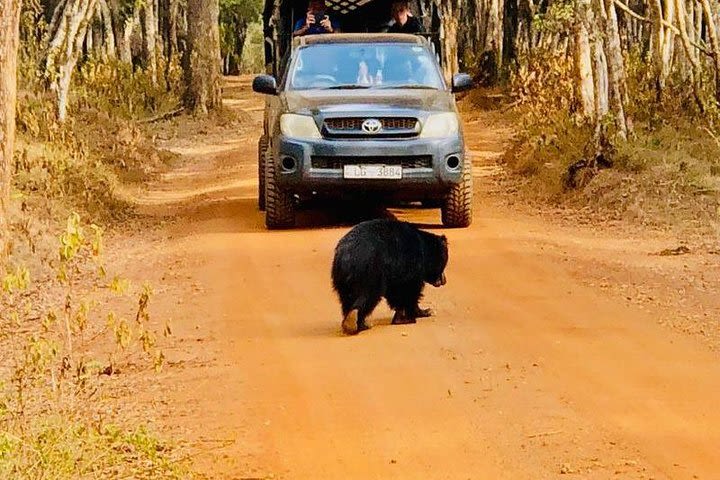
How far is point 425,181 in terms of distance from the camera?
42.4 feet

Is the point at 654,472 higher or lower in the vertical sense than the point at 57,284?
higher

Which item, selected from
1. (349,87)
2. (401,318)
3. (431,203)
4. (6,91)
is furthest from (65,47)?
(401,318)

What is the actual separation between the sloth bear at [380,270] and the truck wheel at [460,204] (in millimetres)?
4234

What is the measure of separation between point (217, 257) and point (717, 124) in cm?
743

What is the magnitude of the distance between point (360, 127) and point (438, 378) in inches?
234

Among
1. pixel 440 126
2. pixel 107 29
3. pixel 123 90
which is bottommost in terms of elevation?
pixel 107 29

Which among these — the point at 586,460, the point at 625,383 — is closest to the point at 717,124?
the point at 625,383

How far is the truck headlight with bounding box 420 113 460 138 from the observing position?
13.0 metres

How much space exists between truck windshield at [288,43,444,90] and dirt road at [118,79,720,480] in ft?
7.76

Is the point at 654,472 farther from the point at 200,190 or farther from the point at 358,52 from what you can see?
the point at 200,190

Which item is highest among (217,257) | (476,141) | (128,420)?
(128,420)

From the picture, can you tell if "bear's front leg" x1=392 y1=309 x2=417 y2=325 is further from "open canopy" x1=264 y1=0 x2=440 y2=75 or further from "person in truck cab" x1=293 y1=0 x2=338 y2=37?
"open canopy" x1=264 y1=0 x2=440 y2=75

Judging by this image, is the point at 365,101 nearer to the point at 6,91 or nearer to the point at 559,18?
the point at 559,18

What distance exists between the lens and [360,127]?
12.9m
